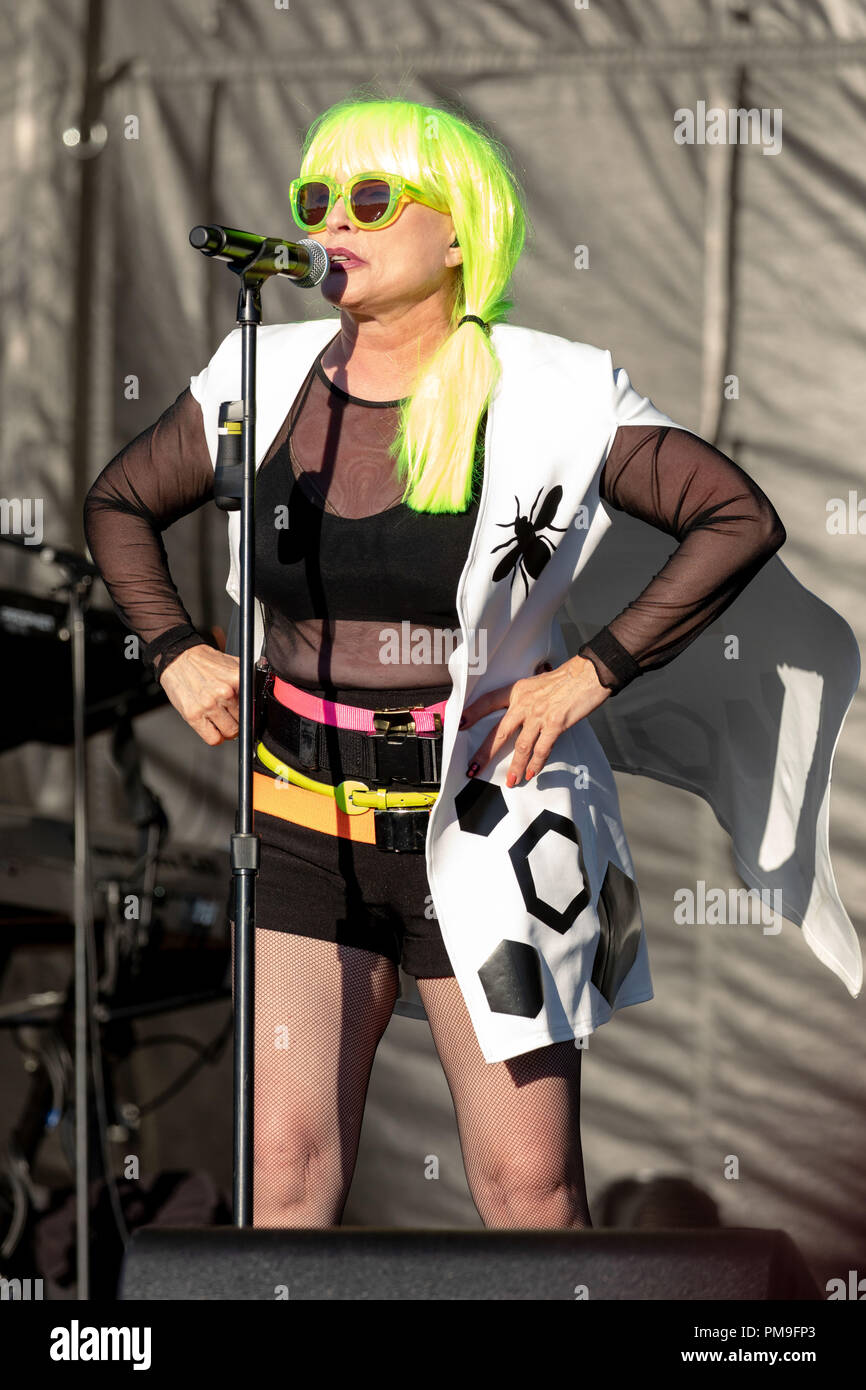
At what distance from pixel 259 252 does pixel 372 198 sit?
19 centimetres

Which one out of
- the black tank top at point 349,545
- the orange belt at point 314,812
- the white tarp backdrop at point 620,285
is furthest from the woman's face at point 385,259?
the white tarp backdrop at point 620,285

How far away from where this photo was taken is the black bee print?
1751 millimetres

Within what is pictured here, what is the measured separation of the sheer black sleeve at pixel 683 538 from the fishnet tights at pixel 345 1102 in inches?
17.9

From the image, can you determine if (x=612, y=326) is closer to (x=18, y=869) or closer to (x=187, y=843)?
(x=187, y=843)

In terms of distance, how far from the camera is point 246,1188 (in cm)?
162

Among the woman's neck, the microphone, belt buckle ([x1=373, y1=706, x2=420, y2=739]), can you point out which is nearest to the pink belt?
belt buckle ([x1=373, y1=706, x2=420, y2=739])

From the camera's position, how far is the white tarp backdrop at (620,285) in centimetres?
336

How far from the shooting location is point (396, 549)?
176 cm

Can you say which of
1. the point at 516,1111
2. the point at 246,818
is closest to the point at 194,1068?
the point at 516,1111

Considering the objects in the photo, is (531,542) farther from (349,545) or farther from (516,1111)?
(516,1111)

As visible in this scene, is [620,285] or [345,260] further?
[620,285]

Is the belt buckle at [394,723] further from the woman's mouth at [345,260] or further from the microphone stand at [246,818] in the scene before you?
the woman's mouth at [345,260]

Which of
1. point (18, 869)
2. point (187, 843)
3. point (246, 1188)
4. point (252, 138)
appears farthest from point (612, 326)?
point (246, 1188)

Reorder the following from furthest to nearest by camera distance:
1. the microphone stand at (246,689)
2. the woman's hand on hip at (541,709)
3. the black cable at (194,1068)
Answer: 1. the black cable at (194,1068)
2. the woman's hand on hip at (541,709)
3. the microphone stand at (246,689)
